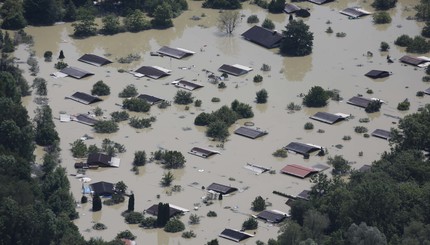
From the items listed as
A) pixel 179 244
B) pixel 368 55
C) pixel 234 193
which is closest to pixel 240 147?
pixel 234 193

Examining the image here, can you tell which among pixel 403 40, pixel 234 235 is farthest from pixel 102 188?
pixel 403 40

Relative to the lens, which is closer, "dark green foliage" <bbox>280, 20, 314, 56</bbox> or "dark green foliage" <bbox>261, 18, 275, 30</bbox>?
"dark green foliage" <bbox>280, 20, 314, 56</bbox>

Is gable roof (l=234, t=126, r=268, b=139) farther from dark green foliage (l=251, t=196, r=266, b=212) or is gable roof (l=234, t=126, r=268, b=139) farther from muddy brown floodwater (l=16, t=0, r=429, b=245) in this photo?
dark green foliage (l=251, t=196, r=266, b=212)

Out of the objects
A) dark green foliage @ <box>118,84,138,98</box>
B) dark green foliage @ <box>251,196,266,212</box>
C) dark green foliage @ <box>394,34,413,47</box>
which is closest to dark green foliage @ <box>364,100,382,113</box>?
dark green foliage @ <box>394,34,413,47</box>

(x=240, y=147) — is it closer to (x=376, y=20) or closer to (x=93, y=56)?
(x=93, y=56)

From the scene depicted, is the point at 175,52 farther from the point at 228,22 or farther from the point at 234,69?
the point at 228,22

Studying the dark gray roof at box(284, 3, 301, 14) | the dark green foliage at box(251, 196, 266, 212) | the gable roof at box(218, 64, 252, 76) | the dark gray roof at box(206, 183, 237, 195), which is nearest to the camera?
the dark green foliage at box(251, 196, 266, 212)
